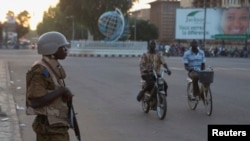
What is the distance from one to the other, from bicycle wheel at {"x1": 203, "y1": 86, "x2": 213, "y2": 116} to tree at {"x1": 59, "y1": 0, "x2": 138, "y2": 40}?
5555 cm

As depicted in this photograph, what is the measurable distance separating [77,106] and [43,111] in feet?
26.6

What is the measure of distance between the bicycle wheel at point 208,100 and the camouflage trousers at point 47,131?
7.00 metres

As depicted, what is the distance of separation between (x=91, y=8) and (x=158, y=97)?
56.6 metres

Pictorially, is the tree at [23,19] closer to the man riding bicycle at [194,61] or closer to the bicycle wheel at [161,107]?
the man riding bicycle at [194,61]

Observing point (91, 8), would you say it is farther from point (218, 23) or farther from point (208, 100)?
point (208, 100)

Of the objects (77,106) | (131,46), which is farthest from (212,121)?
(131,46)

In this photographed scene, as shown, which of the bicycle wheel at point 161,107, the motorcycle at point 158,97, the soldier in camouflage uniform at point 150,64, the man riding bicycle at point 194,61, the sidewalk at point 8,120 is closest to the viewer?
the sidewalk at point 8,120

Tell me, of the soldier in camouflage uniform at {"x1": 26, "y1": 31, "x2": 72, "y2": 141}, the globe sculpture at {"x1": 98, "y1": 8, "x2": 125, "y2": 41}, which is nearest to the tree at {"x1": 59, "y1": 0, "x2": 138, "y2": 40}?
the globe sculpture at {"x1": 98, "y1": 8, "x2": 125, "y2": 41}

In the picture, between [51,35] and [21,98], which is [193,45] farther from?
[51,35]

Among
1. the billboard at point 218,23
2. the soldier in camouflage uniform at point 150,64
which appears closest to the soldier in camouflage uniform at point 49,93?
the soldier in camouflage uniform at point 150,64

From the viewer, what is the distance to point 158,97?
10312 mm

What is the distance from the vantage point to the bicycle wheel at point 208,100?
10766 millimetres

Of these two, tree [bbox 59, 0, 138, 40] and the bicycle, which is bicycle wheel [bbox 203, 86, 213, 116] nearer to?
the bicycle

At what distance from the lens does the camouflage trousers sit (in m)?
4.10
